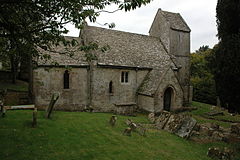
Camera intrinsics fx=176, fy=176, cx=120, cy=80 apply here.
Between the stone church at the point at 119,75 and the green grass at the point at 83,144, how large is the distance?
7700mm

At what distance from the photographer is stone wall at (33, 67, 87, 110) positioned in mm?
18062

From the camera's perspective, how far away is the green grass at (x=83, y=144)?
745 centimetres

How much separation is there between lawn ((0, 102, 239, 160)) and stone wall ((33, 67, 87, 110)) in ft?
22.3

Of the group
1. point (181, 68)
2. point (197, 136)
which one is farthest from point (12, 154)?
point (181, 68)

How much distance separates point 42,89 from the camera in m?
18.2

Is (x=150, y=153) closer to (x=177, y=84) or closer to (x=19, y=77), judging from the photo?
(x=177, y=84)

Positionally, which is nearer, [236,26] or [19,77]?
[236,26]

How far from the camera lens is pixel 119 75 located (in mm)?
21422

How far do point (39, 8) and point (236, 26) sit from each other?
1207 cm

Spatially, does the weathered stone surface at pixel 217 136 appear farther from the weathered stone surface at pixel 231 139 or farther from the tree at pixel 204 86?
the tree at pixel 204 86

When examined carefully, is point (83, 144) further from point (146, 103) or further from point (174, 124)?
point (146, 103)

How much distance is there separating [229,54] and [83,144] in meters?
10.6

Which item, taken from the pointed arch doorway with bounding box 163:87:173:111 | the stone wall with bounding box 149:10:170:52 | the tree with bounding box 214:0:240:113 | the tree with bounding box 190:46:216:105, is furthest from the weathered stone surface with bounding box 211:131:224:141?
the tree with bounding box 190:46:216:105

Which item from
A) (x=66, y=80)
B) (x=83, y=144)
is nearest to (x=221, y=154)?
(x=83, y=144)
